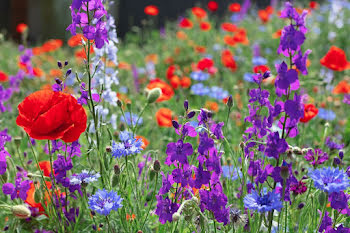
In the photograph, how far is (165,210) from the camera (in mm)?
1093

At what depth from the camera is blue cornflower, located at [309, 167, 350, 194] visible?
88 centimetres

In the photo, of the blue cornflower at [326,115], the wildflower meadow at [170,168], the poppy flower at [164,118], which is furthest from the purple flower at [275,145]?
the blue cornflower at [326,115]

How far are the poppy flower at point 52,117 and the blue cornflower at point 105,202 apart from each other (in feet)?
0.46

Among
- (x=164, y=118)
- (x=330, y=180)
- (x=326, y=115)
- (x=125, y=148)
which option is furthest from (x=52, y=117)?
(x=326, y=115)

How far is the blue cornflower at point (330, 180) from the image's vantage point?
2.90ft

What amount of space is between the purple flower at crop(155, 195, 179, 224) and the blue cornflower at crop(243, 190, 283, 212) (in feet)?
0.72

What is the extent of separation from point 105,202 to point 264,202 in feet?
1.13

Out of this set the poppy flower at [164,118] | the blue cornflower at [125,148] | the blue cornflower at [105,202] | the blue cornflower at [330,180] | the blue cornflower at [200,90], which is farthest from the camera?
the blue cornflower at [200,90]

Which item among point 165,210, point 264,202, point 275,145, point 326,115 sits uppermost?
point 275,145

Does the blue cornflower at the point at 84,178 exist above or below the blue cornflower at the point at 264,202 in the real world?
below

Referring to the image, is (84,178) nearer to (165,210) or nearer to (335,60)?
(165,210)

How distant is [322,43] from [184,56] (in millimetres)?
1359

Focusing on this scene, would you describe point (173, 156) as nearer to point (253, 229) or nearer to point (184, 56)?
point (253, 229)

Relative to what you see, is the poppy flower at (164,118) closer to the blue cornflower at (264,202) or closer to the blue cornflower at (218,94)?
the blue cornflower at (218,94)
